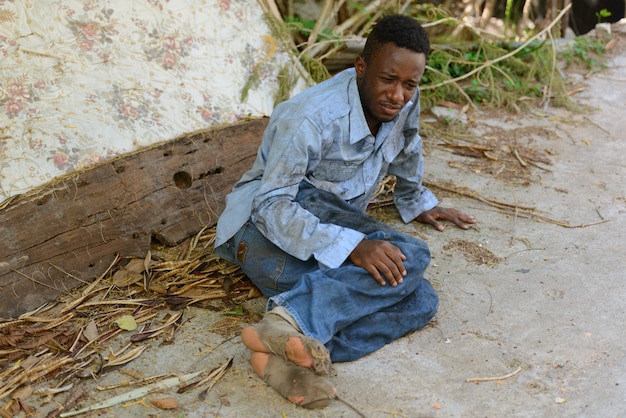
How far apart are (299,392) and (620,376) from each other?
108 cm

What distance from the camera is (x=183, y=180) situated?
338 cm

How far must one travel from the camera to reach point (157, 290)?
9.60 feet

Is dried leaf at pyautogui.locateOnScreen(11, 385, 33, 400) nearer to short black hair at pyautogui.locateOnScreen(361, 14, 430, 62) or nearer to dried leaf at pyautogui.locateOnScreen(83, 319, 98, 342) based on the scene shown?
dried leaf at pyautogui.locateOnScreen(83, 319, 98, 342)

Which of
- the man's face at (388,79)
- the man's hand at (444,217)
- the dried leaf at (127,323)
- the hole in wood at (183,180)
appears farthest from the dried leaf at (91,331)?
the man's hand at (444,217)

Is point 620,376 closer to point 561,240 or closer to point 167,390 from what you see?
point 561,240

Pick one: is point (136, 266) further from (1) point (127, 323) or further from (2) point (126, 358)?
(2) point (126, 358)

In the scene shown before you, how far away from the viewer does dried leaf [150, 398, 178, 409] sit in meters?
2.23

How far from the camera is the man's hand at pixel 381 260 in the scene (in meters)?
2.45

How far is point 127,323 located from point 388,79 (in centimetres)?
134

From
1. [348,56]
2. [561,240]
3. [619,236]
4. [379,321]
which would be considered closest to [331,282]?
[379,321]

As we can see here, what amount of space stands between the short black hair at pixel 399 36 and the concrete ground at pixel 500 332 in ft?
3.25

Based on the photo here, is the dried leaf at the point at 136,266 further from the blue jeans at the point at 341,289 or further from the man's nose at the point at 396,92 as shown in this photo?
the man's nose at the point at 396,92

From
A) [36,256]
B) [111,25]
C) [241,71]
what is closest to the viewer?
[36,256]

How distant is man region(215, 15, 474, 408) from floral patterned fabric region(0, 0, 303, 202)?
2.48ft
